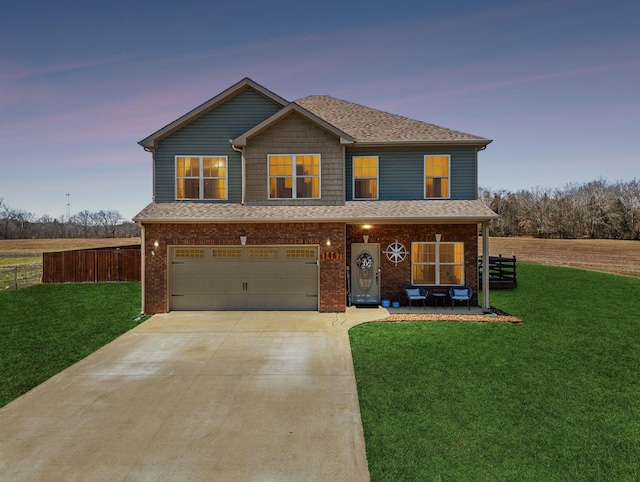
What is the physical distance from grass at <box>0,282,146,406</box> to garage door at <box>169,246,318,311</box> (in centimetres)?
214

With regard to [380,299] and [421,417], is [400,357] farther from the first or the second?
[380,299]

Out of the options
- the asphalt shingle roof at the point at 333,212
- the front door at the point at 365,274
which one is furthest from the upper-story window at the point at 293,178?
the front door at the point at 365,274

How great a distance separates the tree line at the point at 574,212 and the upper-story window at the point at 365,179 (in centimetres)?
5630

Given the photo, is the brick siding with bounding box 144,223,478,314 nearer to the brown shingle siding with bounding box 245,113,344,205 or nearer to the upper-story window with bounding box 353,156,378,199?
the brown shingle siding with bounding box 245,113,344,205

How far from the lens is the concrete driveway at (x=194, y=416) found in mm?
4277

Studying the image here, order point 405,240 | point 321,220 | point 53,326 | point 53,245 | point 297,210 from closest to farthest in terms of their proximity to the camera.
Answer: point 53,326 < point 321,220 < point 297,210 < point 405,240 < point 53,245

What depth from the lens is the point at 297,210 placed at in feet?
41.4

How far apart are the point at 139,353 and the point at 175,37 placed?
50.7 ft

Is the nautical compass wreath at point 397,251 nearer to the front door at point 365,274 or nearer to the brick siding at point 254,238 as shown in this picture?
the front door at point 365,274

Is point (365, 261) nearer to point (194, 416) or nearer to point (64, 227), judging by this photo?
point (194, 416)

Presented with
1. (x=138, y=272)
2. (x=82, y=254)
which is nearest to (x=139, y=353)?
(x=138, y=272)

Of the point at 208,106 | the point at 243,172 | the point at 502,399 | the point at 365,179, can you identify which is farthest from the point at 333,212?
the point at 502,399

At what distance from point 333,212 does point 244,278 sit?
4.09 meters

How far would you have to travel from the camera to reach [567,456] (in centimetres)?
437
